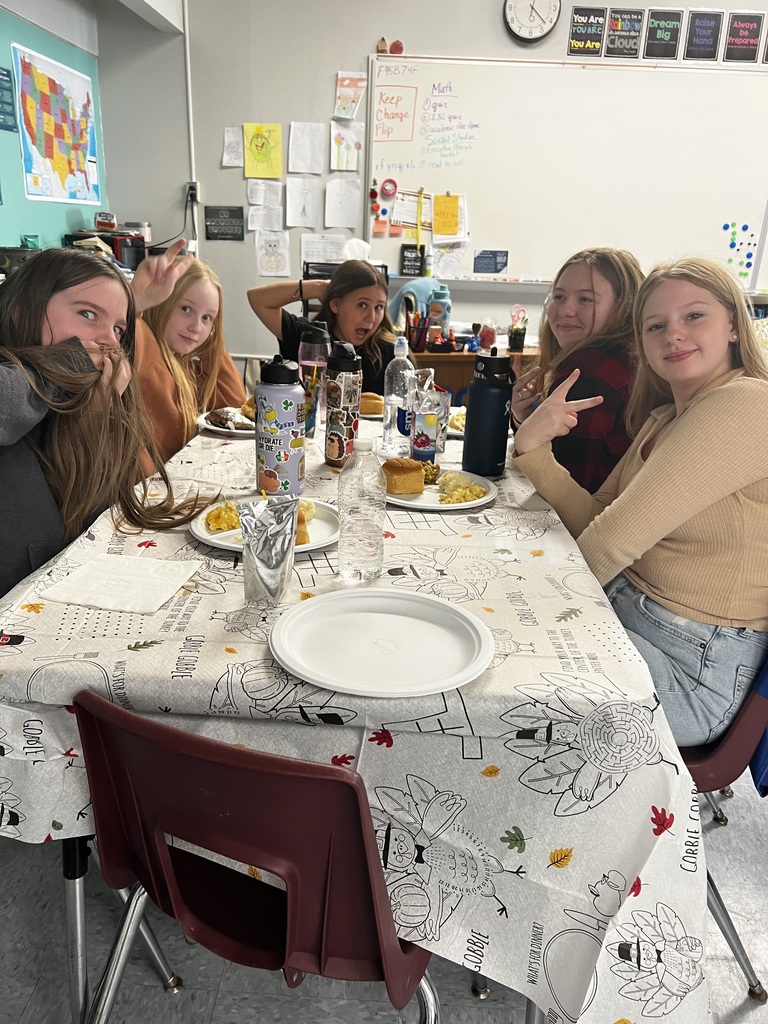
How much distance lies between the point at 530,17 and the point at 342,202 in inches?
49.8

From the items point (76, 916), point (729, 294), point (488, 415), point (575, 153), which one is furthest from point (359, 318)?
point (76, 916)

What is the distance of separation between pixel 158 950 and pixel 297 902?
637mm

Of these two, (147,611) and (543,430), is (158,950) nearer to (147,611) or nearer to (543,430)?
(147,611)

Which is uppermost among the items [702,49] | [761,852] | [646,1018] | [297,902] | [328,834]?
[702,49]

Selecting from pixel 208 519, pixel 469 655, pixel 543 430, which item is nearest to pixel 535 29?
pixel 543 430

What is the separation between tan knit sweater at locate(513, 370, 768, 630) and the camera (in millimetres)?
1170

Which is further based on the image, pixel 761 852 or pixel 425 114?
pixel 425 114

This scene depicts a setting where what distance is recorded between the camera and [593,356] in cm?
180

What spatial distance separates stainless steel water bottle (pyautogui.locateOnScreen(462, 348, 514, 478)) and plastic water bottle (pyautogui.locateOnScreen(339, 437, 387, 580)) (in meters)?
0.32

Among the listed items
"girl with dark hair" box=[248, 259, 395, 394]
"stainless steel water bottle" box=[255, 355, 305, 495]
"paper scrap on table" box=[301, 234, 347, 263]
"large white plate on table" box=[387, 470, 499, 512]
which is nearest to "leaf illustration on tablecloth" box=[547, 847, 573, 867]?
"large white plate on table" box=[387, 470, 499, 512]

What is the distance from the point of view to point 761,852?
1559mm

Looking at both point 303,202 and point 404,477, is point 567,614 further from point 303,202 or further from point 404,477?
point 303,202

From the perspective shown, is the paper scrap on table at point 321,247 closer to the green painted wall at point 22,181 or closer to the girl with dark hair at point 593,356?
the green painted wall at point 22,181

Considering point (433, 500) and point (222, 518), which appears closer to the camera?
point (222, 518)
